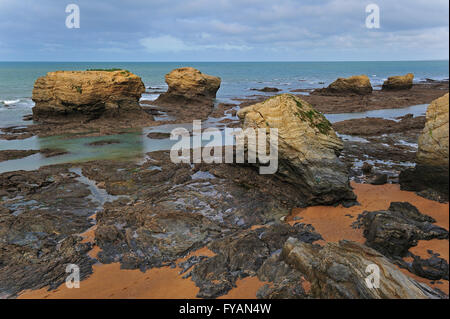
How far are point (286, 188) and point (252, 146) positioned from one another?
7.42ft

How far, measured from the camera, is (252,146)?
41.5ft

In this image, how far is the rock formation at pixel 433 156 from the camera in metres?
8.57

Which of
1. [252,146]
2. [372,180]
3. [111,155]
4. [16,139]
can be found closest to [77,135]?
[16,139]

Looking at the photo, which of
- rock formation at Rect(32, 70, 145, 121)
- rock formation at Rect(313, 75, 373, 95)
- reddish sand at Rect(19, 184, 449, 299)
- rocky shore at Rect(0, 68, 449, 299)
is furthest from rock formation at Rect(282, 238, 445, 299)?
rock formation at Rect(313, 75, 373, 95)

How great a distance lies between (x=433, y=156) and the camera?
375 inches

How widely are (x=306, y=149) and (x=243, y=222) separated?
371 centimetres

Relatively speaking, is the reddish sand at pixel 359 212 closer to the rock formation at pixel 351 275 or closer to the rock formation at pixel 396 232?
the rock formation at pixel 396 232

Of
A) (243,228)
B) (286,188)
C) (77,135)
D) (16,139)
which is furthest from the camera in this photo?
(77,135)

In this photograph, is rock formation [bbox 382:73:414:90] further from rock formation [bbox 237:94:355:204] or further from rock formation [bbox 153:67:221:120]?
rock formation [bbox 237:94:355:204]

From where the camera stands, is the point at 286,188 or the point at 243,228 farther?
the point at 286,188

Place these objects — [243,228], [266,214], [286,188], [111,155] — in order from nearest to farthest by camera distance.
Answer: [243,228]
[266,214]
[286,188]
[111,155]

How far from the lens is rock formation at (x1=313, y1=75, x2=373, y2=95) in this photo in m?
48.6

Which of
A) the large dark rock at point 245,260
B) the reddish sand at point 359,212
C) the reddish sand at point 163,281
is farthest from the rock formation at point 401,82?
the large dark rock at point 245,260
